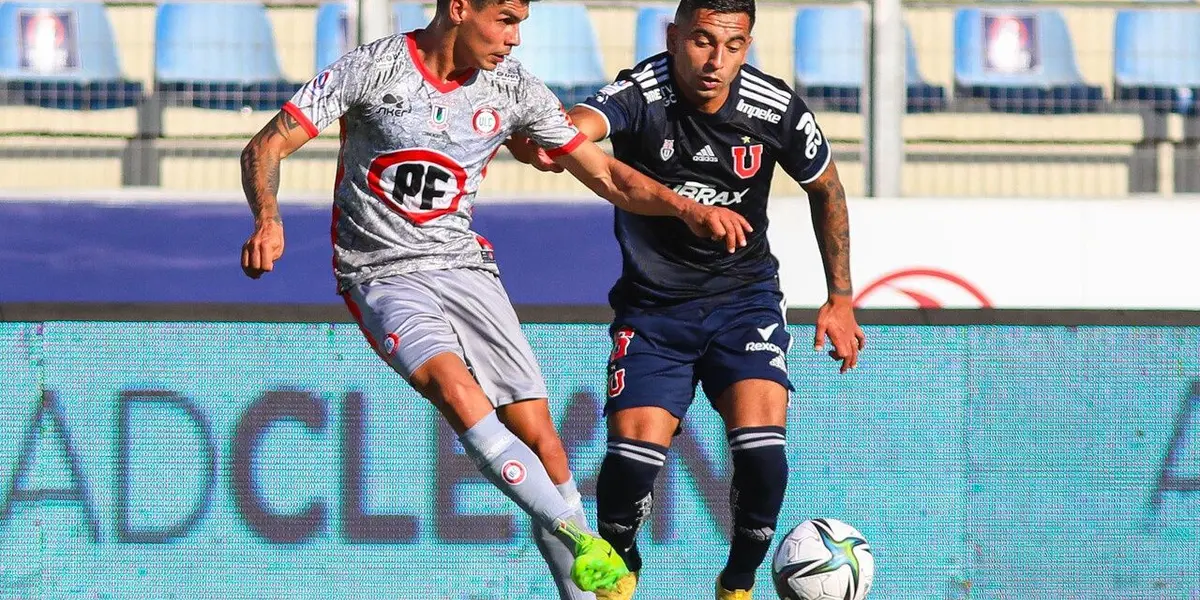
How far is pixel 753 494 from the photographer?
18.6 ft

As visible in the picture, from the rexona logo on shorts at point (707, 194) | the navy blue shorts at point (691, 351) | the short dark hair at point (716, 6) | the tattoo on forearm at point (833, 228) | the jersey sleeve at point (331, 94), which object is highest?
the short dark hair at point (716, 6)

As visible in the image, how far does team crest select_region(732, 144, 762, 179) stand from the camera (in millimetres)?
5742

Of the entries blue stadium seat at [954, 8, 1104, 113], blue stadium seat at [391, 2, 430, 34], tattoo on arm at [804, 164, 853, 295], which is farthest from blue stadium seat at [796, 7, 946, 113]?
tattoo on arm at [804, 164, 853, 295]

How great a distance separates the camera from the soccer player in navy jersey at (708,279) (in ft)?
18.4

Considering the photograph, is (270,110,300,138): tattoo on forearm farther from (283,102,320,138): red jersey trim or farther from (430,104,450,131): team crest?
(430,104,450,131): team crest

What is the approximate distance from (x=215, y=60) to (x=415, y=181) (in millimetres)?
4105

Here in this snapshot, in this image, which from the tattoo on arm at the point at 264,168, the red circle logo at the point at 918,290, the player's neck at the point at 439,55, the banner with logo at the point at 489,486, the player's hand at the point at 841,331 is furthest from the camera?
the red circle logo at the point at 918,290

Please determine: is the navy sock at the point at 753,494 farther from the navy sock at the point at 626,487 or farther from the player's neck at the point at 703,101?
the player's neck at the point at 703,101

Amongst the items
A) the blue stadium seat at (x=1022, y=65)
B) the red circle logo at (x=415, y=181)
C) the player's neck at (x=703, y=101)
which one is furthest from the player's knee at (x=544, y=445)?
the blue stadium seat at (x=1022, y=65)

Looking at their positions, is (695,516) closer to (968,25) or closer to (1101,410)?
(1101,410)

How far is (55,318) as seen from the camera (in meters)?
6.59

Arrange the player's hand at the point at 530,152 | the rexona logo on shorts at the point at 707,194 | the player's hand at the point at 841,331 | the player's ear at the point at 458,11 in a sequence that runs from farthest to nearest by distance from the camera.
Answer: the player's hand at the point at 841,331, the rexona logo on shorts at the point at 707,194, the player's hand at the point at 530,152, the player's ear at the point at 458,11

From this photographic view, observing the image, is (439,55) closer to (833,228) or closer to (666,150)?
(666,150)

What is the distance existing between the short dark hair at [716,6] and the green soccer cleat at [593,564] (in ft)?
6.01
